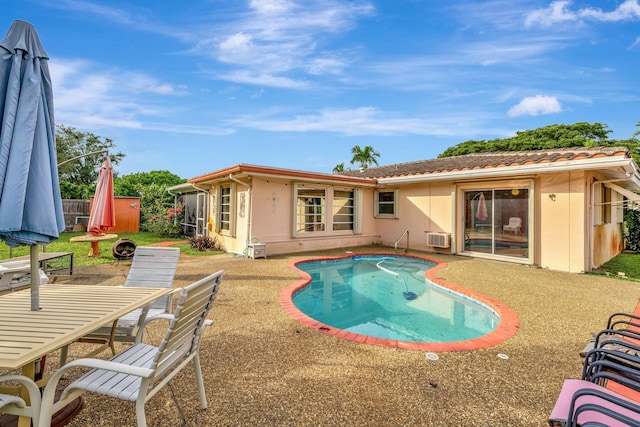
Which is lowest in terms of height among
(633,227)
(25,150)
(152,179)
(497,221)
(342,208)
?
(633,227)

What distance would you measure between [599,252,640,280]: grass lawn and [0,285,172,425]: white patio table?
12.4 metres

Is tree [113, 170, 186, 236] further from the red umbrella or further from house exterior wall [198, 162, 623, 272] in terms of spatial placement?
the red umbrella

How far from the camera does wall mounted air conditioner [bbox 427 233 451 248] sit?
11914 mm

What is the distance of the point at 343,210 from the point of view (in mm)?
14172

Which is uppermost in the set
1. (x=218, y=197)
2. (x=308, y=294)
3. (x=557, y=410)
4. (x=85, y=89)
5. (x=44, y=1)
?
(x=44, y=1)

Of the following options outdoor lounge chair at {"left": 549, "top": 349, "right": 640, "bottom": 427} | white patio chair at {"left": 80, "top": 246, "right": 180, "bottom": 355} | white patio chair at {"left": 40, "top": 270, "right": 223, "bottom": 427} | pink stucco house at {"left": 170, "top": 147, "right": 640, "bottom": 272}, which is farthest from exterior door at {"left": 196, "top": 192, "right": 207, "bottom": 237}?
outdoor lounge chair at {"left": 549, "top": 349, "right": 640, "bottom": 427}

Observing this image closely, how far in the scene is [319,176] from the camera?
1266cm

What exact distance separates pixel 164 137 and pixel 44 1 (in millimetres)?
15332

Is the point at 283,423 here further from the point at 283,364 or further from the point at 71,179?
the point at 71,179

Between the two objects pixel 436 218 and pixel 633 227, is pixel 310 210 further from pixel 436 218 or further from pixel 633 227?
pixel 633 227

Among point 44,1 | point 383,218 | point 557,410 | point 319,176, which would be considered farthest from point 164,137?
point 557,410

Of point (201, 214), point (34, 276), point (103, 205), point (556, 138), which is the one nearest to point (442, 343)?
point (34, 276)

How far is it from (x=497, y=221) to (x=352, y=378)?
9867 mm

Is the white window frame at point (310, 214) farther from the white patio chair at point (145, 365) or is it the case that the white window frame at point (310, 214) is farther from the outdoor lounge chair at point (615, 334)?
the outdoor lounge chair at point (615, 334)
